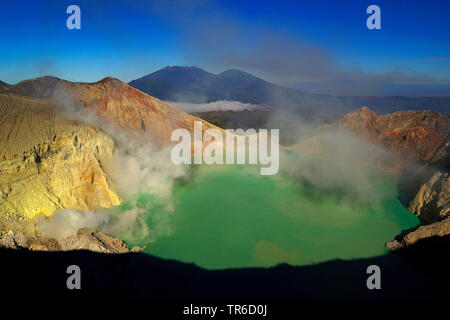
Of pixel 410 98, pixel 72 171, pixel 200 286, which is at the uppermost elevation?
pixel 410 98

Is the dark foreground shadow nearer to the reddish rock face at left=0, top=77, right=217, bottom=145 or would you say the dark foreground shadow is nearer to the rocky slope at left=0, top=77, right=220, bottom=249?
the rocky slope at left=0, top=77, right=220, bottom=249

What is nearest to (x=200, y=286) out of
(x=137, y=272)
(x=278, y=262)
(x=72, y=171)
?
(x=137, y=272)

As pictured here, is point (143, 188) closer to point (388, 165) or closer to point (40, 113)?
point (40, 113)

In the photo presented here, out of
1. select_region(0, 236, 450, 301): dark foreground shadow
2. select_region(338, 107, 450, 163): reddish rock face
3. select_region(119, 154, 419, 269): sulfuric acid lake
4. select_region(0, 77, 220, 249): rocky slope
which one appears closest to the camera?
select_region(0, 236, 450, 301): dark foreground shadow

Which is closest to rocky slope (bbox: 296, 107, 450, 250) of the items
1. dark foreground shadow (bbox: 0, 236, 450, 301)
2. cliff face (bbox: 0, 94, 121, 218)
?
dark foreground shadow (bbox: 0, 236, 450, 301)

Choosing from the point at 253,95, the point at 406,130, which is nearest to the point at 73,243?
the point at 406,130
